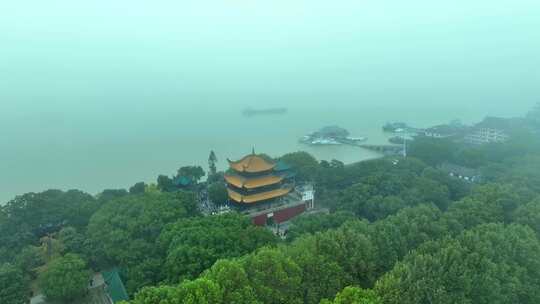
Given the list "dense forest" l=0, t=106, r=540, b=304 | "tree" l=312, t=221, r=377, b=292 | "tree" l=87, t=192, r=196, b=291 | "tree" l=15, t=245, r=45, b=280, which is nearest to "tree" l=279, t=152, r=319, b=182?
"dense forest" l=0, t=106, r=540, b=304

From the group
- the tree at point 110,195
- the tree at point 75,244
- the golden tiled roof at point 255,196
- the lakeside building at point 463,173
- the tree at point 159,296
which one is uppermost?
the tree at point 159,296

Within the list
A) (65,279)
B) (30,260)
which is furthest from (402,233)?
(30,260)

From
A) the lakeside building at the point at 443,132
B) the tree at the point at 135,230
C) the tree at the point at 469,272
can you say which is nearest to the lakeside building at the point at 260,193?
the tree at the point at 135,230

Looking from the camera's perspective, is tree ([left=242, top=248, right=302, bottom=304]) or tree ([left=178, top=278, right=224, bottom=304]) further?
tree ([left=242, top=248, right=302, bottom=304])

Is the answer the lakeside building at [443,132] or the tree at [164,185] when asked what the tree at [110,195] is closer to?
the tree at [164,185]

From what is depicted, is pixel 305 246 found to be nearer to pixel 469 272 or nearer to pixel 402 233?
pixel 402 233

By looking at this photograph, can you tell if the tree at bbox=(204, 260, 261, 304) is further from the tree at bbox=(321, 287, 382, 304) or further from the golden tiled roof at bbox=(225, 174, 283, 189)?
the golden tiled roof at bbox=(225, 174, 283, 189)

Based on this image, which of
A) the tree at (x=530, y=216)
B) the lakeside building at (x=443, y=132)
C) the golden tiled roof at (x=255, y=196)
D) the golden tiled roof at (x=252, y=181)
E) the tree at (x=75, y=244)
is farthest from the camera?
the lakeside building at (x=443, y=132)

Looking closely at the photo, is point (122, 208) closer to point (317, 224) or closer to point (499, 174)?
→ point (317, 224)
